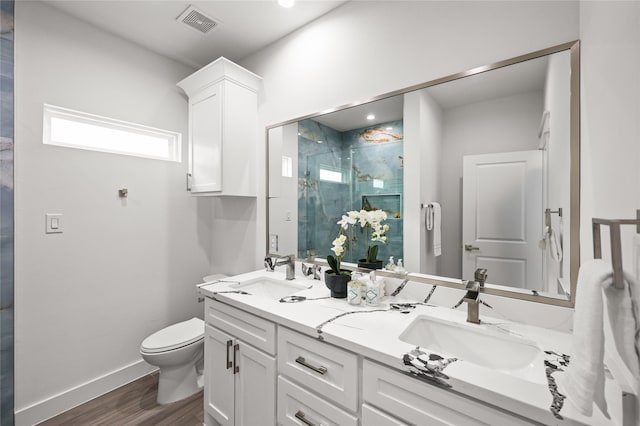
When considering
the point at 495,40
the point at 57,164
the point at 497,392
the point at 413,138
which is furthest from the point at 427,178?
the point at 57,164

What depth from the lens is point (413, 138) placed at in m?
1.42

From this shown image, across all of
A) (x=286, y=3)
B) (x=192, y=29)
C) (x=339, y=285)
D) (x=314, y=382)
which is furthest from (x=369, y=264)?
(x=192, y=29)

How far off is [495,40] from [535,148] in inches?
20.8

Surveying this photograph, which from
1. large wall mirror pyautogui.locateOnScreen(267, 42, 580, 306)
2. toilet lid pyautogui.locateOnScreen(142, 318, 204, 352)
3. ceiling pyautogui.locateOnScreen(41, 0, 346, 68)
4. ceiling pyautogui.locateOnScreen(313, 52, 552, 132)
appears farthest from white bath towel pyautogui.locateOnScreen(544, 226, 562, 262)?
toilet lid pyautogui.locateOnScreen(142, 318, 204, 352)

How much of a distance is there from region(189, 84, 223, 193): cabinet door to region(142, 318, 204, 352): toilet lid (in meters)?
1.05

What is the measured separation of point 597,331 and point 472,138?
958 millimetres

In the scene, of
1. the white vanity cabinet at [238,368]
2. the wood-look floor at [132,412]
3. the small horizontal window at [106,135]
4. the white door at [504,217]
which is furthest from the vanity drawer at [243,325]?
the small horizontal window at [106,135]

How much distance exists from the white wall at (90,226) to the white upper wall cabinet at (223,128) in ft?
1.30

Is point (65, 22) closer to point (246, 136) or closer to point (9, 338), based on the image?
point (246, 136)

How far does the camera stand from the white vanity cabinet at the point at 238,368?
126cm

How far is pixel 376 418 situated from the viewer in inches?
35.3

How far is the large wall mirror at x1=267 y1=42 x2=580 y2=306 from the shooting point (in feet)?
3.50

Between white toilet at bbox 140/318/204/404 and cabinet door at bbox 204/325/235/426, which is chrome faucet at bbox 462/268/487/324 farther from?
white toilet at bbox 140/318/204/404

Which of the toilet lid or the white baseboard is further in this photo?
the toilet lid
